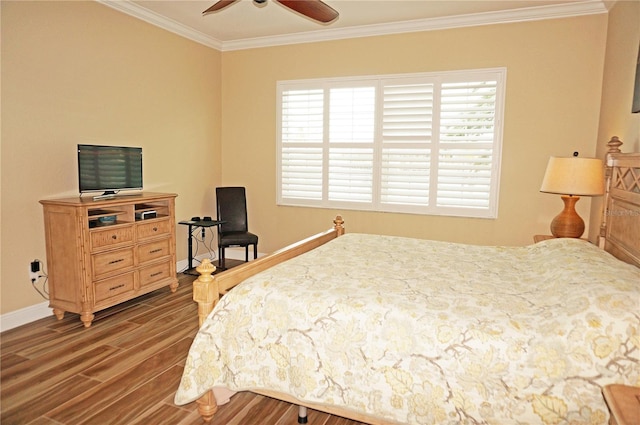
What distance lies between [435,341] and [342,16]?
3.63 m

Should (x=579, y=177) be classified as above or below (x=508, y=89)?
below

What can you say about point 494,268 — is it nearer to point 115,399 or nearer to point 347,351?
point 347,351

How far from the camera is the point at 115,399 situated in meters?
2.37

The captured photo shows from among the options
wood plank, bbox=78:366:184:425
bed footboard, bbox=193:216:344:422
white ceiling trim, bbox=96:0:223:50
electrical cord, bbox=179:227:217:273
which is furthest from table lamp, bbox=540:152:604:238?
white ceiling trim, bbox=96:0:223:50

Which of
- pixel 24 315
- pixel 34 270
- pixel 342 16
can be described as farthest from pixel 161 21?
pixel 24 315

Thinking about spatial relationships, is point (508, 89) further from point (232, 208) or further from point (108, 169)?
point (108, 169)

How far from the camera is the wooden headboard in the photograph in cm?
233

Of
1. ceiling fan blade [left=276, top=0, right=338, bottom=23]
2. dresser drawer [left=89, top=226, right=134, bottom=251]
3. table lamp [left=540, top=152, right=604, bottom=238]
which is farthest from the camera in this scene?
dresser drawer [left=89, top=226, right=134, bottom=251]

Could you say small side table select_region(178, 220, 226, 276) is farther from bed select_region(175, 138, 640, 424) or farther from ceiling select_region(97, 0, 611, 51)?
bed select_region(175, 138, 640, 424)

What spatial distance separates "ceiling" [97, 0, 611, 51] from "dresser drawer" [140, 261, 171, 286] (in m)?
2.41

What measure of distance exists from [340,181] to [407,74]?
139 centimetres

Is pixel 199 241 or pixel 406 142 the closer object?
pixel 406 142

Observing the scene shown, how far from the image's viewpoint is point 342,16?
431 cm

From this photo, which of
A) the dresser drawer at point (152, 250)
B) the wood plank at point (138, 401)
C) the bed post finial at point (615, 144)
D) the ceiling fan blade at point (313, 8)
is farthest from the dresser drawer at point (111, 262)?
the bed post finial at point (615, 144)
